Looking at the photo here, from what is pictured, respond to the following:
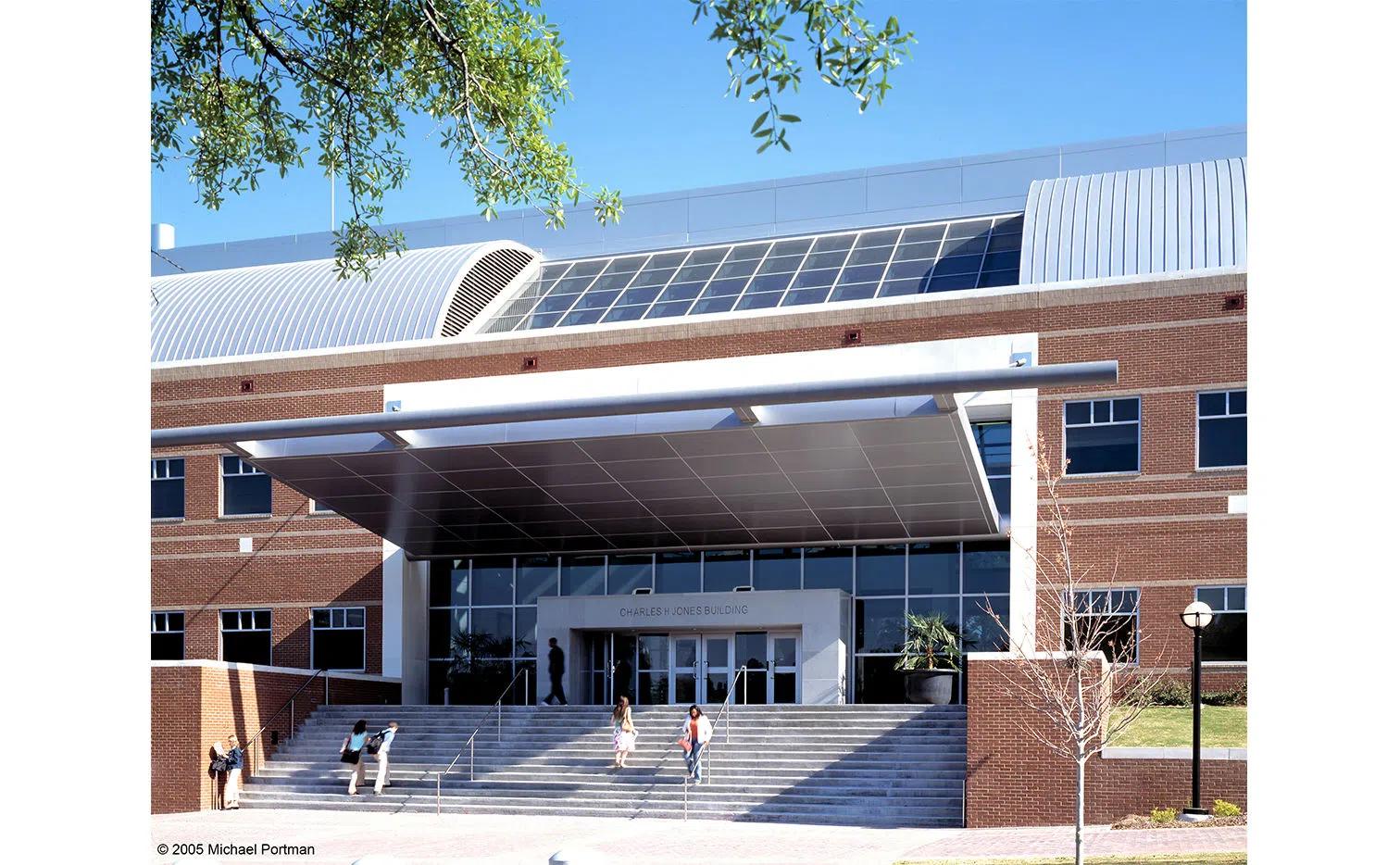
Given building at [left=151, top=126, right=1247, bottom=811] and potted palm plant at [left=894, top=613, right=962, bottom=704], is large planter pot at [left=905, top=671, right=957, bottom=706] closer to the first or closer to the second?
potted palm plant at [left=894, top=613, right=962, bottom=704]

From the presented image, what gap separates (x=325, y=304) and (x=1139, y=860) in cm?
2736

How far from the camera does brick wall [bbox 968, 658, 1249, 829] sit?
1978 cm

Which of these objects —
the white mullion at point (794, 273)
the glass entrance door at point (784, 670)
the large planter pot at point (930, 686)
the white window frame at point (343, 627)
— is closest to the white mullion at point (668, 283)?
the white mullion at point (794, 273)

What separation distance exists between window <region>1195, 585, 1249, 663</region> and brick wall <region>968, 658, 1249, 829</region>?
7.98m

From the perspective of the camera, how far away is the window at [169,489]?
1393 inches

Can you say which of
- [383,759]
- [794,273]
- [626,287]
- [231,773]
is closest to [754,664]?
[383,759]

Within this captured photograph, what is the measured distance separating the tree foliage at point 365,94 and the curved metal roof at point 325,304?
2336 centimetres

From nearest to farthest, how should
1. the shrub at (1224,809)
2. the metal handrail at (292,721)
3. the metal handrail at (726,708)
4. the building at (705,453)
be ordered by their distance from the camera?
the shrub at (1224,809)
the metal handrail at (726,708)
the building at (705,453)
the metal handrail at (292,721)

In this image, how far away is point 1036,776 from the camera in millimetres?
20688

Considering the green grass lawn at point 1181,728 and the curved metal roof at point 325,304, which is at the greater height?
the curved metal roof at point 325,304

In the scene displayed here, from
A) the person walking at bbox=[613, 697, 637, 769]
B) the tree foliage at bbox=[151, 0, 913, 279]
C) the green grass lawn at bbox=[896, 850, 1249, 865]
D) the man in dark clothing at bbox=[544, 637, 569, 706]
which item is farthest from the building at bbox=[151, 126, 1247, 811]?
the tree foliage at bbox=[151, 0, 913, 279]

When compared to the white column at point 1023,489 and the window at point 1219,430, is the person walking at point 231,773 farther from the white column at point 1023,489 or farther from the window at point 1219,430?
the window at point 1219,430
